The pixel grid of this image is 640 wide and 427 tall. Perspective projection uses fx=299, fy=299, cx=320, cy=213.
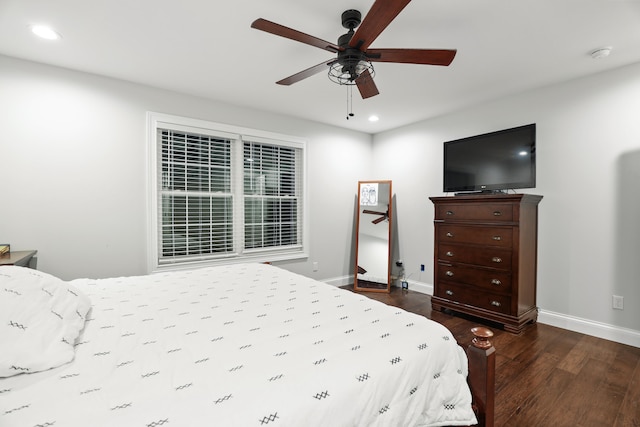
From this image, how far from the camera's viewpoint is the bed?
2.81 ft

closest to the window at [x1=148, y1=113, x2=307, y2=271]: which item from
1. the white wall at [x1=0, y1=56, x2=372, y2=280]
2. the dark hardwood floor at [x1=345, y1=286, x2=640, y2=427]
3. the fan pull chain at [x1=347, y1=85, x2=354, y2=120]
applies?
the white wall at [x1=0, y1=56, x2=372, y2=280]

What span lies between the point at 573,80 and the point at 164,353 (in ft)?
13.7

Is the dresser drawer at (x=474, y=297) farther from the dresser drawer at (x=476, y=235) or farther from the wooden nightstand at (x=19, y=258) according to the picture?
the wooden nightstand at (x=19, y=258)

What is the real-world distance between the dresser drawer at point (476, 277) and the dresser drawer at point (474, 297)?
A: 6 cm

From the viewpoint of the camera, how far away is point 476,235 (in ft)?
10.8

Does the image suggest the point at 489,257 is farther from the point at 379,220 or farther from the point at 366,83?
the point at 366,83

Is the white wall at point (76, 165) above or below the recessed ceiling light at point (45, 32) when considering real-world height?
below

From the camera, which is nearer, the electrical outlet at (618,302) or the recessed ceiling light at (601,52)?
the recessed ceiling light at (601,52)

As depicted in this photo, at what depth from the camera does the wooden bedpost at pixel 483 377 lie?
130cm

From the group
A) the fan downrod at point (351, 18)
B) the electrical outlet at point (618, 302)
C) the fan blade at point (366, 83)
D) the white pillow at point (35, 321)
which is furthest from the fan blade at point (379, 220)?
the white pillow at point (35, 321)

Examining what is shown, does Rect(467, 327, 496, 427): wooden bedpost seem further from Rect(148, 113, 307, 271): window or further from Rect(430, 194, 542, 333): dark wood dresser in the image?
Rect(148, 113, 307, 271): window

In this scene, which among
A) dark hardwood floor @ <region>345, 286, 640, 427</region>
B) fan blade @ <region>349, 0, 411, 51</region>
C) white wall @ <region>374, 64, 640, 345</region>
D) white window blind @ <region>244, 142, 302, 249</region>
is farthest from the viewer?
white window blind @ <region>244, 142, 302, 249</region>

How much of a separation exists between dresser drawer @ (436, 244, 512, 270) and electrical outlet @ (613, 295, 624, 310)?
3.07 feet

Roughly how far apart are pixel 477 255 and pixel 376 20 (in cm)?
267
